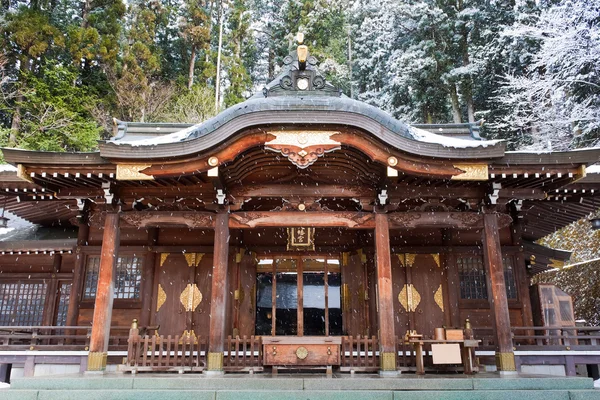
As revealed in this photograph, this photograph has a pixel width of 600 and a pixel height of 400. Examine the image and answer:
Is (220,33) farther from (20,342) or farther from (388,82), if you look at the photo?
(20,342)

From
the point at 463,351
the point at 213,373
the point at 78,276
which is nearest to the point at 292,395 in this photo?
the point at 213,373

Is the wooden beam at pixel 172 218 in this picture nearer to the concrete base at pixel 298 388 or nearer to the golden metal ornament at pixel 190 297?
the golden metal ornament at pixel 190 297


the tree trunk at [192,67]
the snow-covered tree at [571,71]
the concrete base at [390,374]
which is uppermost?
the tree trunk at [192,67]

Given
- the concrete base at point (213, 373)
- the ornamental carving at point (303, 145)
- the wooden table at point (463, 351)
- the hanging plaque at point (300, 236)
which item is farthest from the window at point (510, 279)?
the concrete base at point (213, 373)

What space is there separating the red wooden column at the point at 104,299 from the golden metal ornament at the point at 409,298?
22.2ft

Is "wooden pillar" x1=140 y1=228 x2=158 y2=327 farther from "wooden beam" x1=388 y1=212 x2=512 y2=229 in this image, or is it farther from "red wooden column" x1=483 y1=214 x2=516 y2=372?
"red wooden column" x1=483 y1=214 x2=516 y2=372

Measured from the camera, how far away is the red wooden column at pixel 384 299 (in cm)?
860

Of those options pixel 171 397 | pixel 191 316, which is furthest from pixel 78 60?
pixel 171 397

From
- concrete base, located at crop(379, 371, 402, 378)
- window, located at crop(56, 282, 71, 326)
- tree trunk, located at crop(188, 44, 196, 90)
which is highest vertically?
tree trunk, located at crop(188, 44, 196, 90)

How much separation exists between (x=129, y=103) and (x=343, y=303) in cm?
2197

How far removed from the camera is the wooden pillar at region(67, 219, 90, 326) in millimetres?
11383

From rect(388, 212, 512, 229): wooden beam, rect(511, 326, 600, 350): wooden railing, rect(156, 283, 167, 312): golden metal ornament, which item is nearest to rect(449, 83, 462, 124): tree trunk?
rect(511, 326, 600, 350): wooden railing

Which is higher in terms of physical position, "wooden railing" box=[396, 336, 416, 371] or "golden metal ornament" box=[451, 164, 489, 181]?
"golden metal ornament" box=[451, 164, 489, 181]

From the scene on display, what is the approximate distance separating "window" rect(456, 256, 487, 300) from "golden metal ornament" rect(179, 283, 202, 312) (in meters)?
6.64
